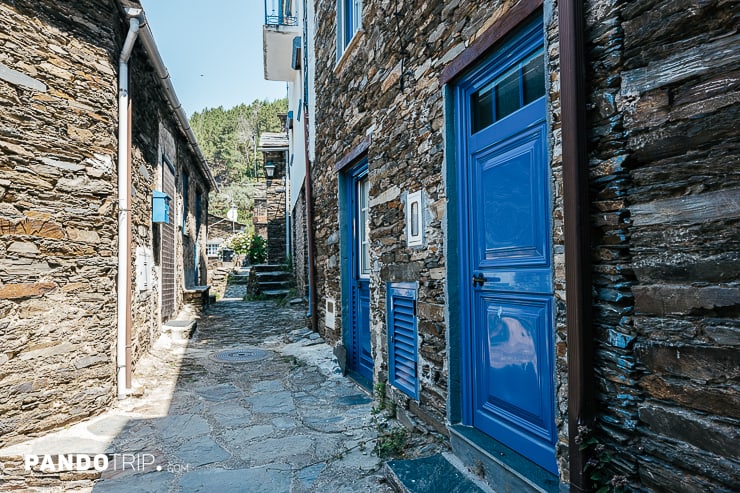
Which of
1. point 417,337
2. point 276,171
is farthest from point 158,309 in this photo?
point 276,171

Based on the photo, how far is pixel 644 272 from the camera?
66.9 inches

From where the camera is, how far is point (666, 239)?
5.35ft

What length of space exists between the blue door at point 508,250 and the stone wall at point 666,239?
1.57 feet

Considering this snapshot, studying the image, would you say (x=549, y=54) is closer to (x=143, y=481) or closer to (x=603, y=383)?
(x=603, y=383)

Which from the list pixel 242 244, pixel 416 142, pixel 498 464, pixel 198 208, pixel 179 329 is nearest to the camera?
pixel 498 464

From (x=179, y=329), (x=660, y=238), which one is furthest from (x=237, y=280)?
(x=660, y=238)

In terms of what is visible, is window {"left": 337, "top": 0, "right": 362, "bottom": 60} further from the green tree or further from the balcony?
the green tree

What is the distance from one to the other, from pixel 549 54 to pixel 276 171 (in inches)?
617

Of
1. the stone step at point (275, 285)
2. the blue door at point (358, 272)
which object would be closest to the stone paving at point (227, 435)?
the blue door at point (358, 272)

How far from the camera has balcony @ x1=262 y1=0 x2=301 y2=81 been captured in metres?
10.4

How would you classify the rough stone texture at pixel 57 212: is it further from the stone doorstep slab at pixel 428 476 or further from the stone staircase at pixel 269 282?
the stone staircase at pixel 269 282

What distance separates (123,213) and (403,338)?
107 inches

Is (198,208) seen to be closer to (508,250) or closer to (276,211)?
(276,211)

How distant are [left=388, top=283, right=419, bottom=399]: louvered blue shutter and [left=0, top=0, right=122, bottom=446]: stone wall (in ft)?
7.98
